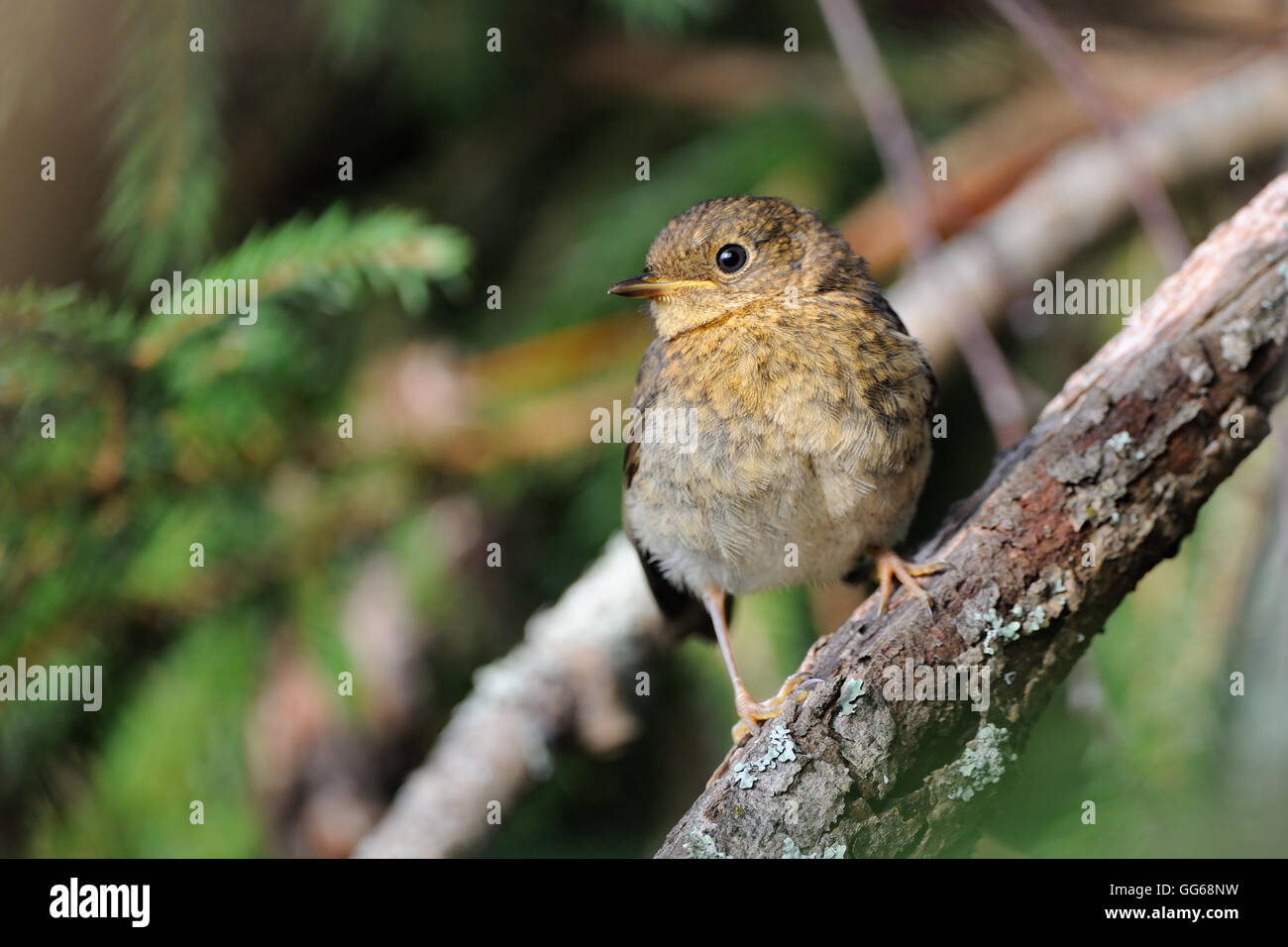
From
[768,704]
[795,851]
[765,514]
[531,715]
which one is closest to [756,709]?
[768,704]

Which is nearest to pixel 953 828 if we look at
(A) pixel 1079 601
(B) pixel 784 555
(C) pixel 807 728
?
(C) pixel 807 728

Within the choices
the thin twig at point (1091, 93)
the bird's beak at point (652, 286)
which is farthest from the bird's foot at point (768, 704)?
the thin twig at point (1091, 93)

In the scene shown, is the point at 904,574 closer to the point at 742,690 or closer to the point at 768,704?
the point at 768,704

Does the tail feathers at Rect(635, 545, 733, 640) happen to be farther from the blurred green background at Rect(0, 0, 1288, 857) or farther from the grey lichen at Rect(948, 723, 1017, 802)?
the grey lichen at Rect(948, 723, 1017, 802)

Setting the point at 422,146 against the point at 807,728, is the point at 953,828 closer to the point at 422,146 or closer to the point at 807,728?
the point at 807,728

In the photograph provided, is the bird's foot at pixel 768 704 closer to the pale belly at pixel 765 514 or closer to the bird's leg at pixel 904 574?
the bird's leg at pixel 904 574

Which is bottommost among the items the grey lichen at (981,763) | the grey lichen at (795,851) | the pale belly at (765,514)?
the grey lichen at (795,851)
